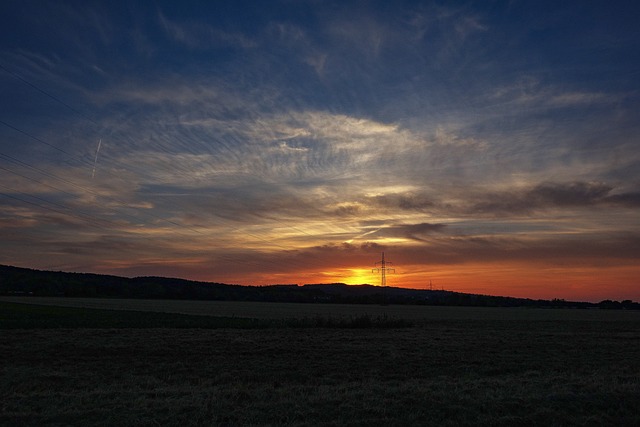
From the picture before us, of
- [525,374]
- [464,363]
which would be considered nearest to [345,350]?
[464,363]

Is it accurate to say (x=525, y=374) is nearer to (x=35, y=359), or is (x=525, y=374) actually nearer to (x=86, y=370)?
(x=86, y=370)

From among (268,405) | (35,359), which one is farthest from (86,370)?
(268,405)

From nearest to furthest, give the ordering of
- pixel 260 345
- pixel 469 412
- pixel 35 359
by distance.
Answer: pixel 469 412 → pixel 35 359 → pixel 260 345

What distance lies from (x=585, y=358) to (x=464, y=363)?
25.1ft

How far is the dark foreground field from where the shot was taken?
12.3m

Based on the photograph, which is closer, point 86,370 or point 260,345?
point 86,370

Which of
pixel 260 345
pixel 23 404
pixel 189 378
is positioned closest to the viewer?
pixel 23 404

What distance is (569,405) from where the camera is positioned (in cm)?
1332

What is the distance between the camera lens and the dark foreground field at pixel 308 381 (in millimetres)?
12258

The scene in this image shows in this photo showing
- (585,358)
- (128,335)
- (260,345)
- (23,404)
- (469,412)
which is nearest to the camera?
(469,412)

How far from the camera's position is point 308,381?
19031 mm

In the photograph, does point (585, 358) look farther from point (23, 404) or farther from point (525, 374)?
point (23, 404)

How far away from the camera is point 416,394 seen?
48.6ft

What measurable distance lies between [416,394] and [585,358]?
56.8ft
